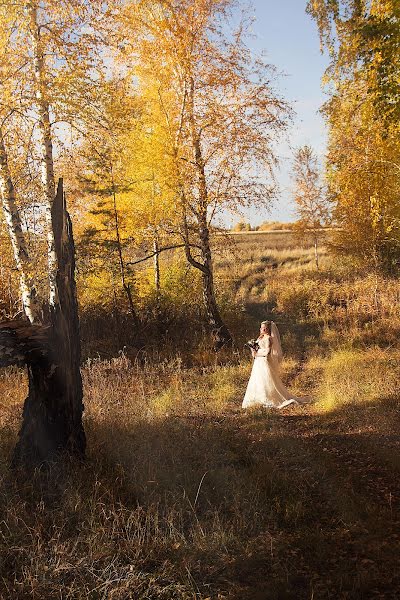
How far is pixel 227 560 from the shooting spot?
12.1ft

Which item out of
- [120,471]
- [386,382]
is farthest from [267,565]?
[386,382]

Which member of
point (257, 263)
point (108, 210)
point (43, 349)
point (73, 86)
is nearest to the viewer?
point (43, 349)

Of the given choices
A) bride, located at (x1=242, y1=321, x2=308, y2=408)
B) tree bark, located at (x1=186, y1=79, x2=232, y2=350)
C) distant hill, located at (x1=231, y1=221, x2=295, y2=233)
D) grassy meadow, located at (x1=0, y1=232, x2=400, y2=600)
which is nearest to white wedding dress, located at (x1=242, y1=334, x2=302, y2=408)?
bride, located at (x1=242, y1=321, x2=308, y2=408)

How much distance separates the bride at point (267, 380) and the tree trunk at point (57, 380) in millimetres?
4378

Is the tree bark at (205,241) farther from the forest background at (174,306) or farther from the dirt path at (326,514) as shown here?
the dirt path at (326,514)

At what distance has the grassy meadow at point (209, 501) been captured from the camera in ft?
11.3

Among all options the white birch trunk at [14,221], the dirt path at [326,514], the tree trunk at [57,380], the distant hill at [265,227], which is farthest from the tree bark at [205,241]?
the distant hill at [265,227]

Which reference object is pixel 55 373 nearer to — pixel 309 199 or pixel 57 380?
pixel 57 380

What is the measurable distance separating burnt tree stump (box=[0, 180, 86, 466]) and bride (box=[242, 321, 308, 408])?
4395 mm

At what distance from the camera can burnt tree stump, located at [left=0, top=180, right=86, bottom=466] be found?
16.2 ft

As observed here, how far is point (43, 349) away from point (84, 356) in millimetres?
9116

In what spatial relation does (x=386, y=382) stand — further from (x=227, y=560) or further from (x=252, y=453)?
(x=227, y=560)

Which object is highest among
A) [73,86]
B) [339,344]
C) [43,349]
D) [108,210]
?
[73,86]

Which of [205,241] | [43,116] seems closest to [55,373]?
[43,116]
